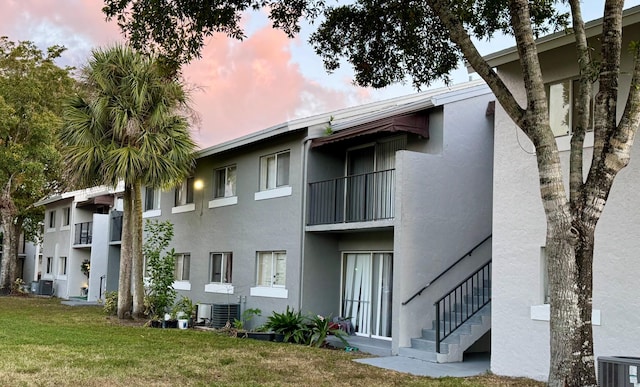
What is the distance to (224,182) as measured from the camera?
21922mm

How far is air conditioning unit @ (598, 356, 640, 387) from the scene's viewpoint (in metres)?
7.15

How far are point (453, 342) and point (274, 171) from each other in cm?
785

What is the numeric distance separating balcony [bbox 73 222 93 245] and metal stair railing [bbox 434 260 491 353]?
23331 mm

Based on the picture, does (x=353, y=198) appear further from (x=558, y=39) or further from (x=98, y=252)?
(x=98, y=252)

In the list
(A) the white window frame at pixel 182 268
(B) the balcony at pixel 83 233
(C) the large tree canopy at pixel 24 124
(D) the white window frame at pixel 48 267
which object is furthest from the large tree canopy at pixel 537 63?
(D) the white window frame at pixel 48 267

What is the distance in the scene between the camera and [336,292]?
1809 centimetres

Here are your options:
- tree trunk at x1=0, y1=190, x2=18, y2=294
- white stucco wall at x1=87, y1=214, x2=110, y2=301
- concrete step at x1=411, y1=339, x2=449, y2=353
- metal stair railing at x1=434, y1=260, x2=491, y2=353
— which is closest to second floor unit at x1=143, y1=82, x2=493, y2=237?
metal stair railing at x1=434, y1=260, x2=491, y2=353

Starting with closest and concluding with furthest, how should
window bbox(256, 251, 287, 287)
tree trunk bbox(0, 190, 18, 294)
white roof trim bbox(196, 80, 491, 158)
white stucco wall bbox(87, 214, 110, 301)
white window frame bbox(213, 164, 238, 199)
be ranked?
white roof trim bbox(196, 80, 491, 158) → window bbox(256, 251, 287, 287) → white window frame bbox(213, 164, 238, 199) → white stucco wall bbox(87, 214, 110, 301) → tree trunk bbox(0, 190, 18, 294)

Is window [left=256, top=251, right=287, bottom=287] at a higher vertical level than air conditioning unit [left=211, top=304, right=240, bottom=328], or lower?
higher

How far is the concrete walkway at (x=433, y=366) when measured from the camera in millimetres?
12070

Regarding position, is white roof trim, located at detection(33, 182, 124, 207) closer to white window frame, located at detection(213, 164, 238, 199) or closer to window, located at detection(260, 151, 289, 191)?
white window frame, located at detection(213, 164, 238, 199)

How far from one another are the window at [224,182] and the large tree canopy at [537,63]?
9.54 meters

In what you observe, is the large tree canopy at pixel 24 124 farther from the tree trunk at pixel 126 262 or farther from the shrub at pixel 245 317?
the shrub at pixel 245 317

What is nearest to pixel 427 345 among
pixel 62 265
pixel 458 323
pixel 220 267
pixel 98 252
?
pixel 458 323
